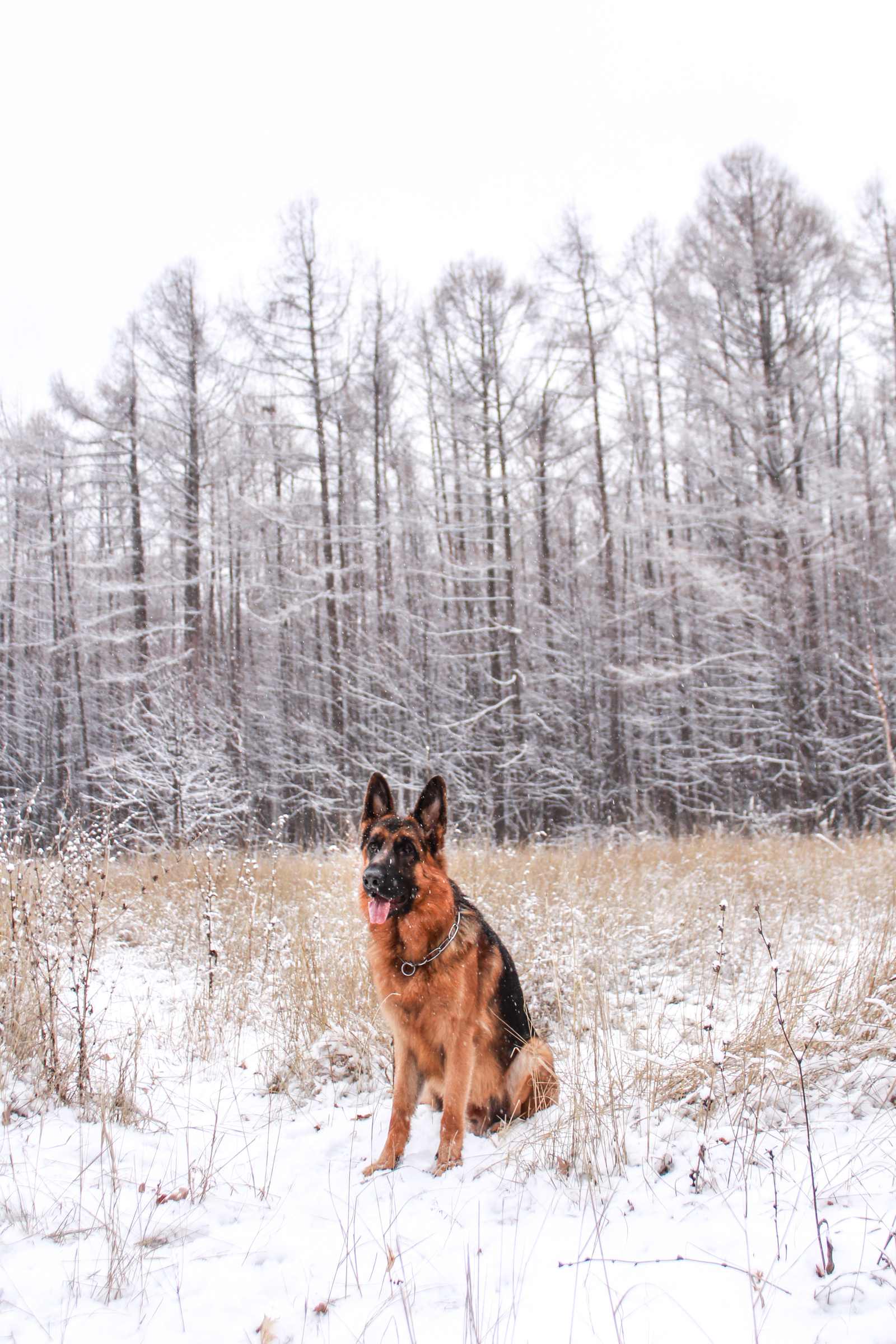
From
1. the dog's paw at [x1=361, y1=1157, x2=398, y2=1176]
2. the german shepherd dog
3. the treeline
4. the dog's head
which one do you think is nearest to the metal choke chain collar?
the german shepherd dog

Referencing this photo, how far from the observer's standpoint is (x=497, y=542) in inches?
640

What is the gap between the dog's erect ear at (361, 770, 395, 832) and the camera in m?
3.09

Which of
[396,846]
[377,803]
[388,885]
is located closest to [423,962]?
[388,885]

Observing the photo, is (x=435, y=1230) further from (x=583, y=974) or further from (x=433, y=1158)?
(x=583, y=974)

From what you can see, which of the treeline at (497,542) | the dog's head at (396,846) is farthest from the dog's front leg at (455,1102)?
the treeline at (497,542)

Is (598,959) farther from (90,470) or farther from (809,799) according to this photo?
(90,470)

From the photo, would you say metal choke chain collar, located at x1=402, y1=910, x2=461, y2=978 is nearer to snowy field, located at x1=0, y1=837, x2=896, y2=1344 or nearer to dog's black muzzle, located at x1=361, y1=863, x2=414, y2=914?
dog's black muzzle, located at x1=361, y1=863, x2=414, y2=914

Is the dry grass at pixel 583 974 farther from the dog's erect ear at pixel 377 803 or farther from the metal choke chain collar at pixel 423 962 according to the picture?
the dog's erect ear at pixel 377 803

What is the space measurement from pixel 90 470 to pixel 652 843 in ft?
57.4

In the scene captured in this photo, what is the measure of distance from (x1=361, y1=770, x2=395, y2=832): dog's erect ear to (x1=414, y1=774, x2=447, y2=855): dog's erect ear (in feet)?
0.49

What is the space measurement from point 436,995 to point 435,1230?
0.75 meters

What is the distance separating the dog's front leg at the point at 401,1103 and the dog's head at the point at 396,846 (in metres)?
0.60

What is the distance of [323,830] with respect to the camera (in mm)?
15562

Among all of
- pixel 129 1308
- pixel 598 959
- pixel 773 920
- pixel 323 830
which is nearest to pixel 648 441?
pixel 323 830
